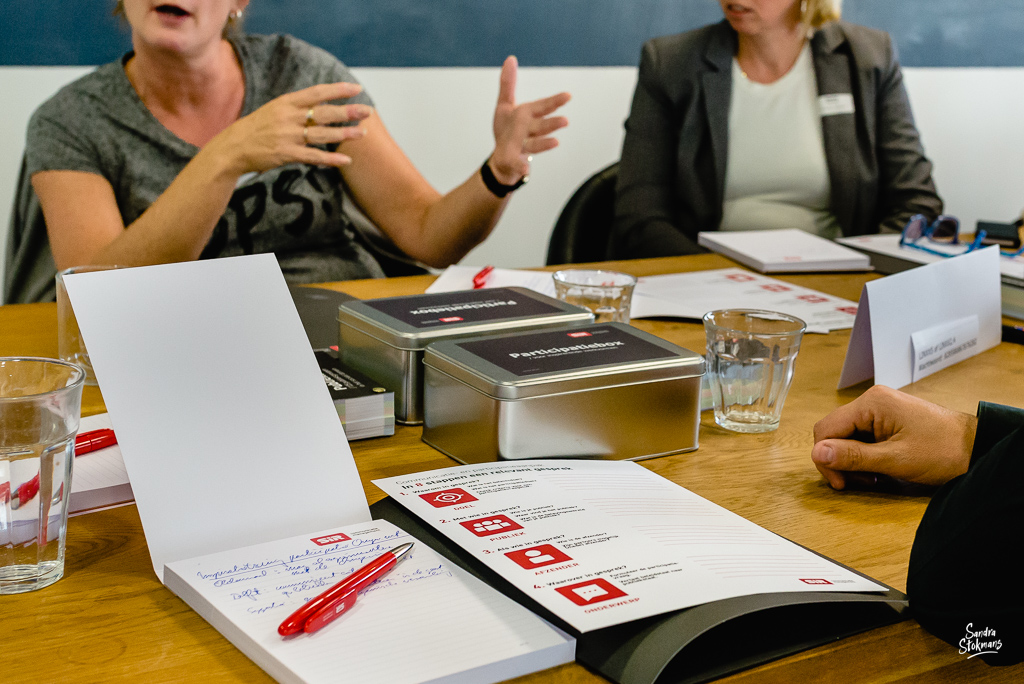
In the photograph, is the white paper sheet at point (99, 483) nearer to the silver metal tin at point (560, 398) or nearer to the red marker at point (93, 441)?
the red marker at point (93, 441)

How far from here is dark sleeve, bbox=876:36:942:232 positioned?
2.55m

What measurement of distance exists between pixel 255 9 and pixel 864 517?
2.62m

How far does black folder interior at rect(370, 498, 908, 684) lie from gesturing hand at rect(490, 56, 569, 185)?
3.80 feet

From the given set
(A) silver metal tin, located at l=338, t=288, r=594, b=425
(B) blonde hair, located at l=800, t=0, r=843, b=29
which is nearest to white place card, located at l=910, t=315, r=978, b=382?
(A) silver metal tin, located at l=338, t=288, r=594, b=425

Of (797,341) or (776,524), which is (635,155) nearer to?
(797,341)

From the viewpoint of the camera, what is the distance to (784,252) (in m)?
1.80

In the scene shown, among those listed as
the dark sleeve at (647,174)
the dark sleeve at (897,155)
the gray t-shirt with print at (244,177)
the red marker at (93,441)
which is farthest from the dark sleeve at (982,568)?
the dark sleeve at (897,155)

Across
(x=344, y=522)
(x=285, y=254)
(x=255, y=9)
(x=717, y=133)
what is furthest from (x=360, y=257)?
(x=344, y=522)

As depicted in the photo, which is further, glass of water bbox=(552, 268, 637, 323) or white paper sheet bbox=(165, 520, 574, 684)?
glass of water bbox=(552, 268, 637, 323)

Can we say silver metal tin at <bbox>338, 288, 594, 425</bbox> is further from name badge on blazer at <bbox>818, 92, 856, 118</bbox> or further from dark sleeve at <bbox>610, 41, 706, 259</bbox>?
name badge on blazer at <bbox>818, 92, 856, 118</bbox>

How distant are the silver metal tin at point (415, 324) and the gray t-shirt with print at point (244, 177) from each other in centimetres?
98

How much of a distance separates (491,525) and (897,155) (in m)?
2.26

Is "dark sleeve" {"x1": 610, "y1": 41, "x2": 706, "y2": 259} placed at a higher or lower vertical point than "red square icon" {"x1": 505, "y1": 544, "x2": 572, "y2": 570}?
higher

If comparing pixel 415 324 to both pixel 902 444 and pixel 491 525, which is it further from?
pixel 902 444
